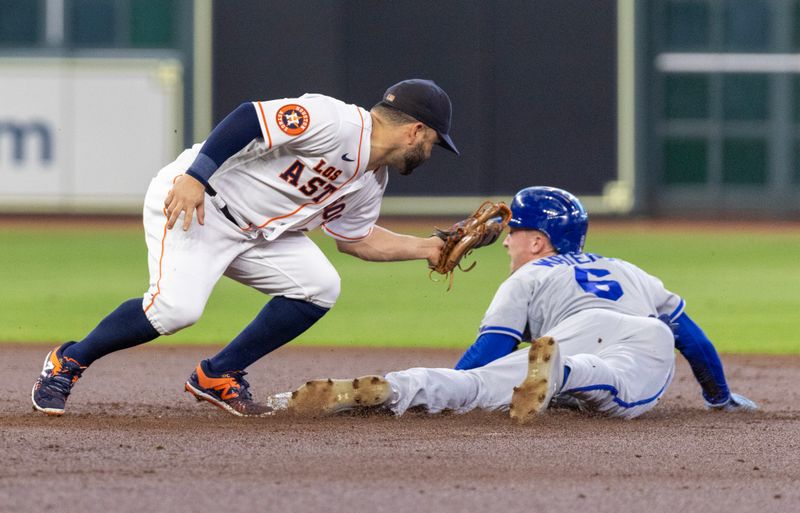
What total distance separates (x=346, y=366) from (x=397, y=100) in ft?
7.88

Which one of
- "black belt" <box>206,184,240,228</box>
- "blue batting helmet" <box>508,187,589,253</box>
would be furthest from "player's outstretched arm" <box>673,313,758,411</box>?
"black belt" <box>206,184,240,228</box>

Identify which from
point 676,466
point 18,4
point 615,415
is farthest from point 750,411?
point 18,4

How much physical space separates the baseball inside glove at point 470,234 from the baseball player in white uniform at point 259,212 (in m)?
0.32

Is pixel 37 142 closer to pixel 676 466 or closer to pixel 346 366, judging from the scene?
pixel 346 366

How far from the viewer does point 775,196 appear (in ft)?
62.3

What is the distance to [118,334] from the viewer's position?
4.96 metres

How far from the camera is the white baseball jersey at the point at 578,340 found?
4924 mm

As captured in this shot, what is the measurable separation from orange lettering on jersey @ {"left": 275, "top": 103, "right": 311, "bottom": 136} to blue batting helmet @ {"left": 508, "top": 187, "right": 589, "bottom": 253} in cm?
91

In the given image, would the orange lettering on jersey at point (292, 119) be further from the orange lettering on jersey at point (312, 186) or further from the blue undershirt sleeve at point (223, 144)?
the orange lettering on jersey at point (312, 186)

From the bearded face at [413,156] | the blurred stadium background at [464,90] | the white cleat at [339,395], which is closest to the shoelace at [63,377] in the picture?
the white cleat at [339,395]

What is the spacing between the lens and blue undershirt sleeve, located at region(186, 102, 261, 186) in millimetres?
4742

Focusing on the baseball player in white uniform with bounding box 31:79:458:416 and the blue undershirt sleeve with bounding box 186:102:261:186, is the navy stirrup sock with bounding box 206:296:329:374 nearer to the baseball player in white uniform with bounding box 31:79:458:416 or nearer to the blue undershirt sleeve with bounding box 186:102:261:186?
the baseball player in white uniform with bounding box 31:79:458:416

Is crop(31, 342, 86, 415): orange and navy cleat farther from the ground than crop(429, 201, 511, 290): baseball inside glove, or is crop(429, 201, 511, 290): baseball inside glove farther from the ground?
crop(429, 201, 511, 290): baseball inside glove

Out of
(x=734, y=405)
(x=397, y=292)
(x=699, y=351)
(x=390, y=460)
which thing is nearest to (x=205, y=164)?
(x=390, y=460)
